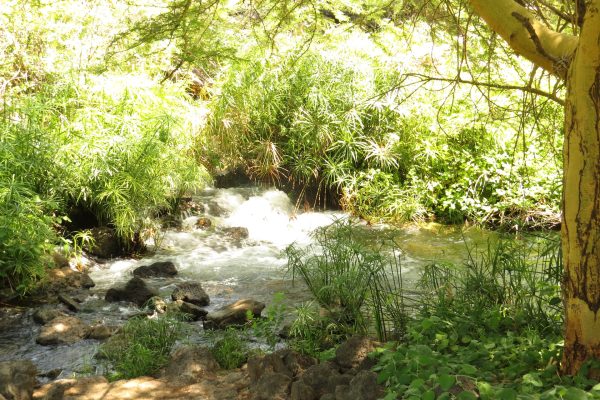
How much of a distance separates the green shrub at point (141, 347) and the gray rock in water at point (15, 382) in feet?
1.62

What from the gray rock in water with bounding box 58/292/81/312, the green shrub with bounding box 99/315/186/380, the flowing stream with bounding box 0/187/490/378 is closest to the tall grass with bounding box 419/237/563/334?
the flowing stream with bounding box 0/187/490/378

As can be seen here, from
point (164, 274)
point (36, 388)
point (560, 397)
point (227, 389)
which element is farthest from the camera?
point (164, 274)

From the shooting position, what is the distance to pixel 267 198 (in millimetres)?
9906

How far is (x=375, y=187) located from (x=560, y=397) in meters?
7.16

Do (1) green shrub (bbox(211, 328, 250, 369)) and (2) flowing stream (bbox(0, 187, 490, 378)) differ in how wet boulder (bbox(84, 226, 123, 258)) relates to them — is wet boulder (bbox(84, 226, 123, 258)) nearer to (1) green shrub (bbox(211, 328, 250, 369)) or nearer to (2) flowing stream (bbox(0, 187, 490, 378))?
(2) flowing stream (bbox(0, 187, 490, 378))

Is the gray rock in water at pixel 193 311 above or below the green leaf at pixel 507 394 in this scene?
below

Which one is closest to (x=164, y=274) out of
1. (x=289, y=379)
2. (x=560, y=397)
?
(x=289, y=379)

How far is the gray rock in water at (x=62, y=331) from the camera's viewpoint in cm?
505

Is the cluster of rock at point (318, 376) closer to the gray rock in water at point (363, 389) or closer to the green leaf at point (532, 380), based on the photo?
the gray rock in water at point (363, 389)

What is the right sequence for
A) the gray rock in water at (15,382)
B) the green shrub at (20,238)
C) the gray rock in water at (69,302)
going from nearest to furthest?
the gray rock in water at (15,382) < the green shrub at (20,238) < the gray rock in water at (69,302)

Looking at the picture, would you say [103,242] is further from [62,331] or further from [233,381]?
[233,381]

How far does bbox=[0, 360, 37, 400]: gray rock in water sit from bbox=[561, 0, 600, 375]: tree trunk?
2.92 m

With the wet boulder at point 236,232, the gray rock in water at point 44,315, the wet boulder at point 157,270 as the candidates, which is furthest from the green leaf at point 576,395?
the wet boulder at point 236,232

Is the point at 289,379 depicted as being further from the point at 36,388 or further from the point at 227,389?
the point at 36,388
